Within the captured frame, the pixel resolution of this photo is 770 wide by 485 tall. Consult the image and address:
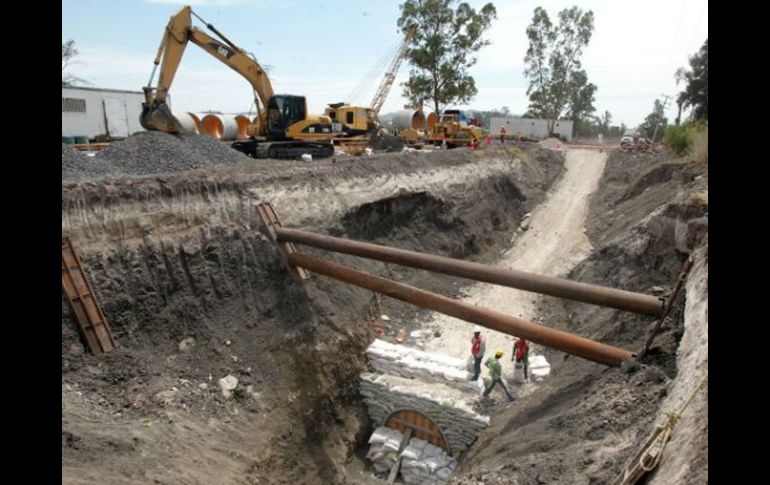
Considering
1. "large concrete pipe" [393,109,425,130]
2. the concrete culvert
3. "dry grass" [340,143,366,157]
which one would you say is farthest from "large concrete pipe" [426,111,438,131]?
the concrete culvert

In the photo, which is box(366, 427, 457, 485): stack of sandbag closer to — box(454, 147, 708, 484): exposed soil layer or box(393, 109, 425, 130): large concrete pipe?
box(454, 147, 708, 484): exposed soil layer

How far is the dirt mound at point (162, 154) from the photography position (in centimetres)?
1501

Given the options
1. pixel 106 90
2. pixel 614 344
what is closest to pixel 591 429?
pixel 614 344

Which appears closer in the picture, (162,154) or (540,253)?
(162,154)

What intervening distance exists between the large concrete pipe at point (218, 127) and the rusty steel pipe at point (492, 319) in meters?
25.7

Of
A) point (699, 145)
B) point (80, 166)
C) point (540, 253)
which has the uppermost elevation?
point (699, 145)

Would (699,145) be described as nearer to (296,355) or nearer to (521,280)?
(521,280)

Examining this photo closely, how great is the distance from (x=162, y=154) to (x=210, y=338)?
7.64 metres

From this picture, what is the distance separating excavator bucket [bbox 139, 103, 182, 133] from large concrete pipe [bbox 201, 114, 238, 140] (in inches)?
655

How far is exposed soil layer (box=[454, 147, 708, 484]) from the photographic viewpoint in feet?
19.5

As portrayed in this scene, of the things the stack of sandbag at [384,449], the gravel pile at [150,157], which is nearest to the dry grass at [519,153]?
the gravel pile at [150,157]

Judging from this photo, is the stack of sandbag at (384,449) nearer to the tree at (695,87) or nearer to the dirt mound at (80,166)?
the dirt mound at (80,166)

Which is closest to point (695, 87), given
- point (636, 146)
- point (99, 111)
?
point (636, 146)

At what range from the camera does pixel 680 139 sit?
76.7 feet
